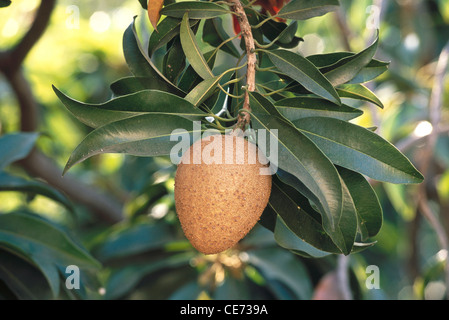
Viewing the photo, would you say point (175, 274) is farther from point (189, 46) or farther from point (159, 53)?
point (189, 46)

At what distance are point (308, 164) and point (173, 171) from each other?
84 cm

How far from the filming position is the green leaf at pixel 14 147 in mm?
1203

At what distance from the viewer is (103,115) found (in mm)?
588

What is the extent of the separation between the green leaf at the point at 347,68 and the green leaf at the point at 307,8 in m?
0.06

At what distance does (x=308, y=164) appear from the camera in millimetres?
554

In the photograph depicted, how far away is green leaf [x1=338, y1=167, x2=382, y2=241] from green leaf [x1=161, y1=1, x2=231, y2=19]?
230 mm

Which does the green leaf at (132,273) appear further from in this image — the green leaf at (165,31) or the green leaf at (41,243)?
the green leaf at (165,31)

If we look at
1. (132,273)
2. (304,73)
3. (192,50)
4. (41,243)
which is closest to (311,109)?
(304,73)

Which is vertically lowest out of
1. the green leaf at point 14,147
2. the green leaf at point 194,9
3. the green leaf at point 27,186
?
the green leaf at point 194,9

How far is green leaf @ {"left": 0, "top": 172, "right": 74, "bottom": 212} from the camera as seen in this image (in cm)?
118

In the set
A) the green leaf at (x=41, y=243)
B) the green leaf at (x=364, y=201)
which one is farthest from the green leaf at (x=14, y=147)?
the green leaf at (x=364, y=201)

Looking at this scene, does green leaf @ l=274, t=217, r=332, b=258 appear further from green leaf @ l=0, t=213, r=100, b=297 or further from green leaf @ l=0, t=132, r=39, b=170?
green leaf @ l=0, t=132, r=39, b=170

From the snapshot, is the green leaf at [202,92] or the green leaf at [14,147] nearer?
the green leaf at [202,92]

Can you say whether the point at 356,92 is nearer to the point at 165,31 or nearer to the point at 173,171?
the point at 165,31
